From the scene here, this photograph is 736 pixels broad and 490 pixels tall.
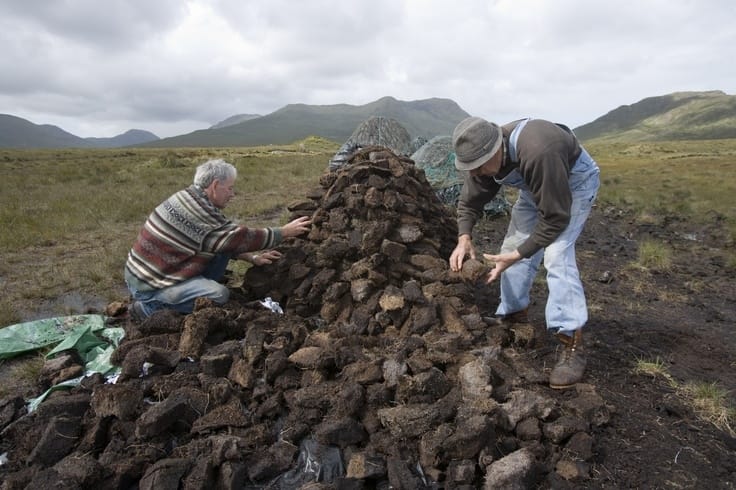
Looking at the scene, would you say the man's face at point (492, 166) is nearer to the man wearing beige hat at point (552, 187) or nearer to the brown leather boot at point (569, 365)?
the man wearing beige hat at point (552, 187)

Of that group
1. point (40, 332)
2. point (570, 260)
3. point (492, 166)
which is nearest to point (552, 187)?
point (492, 166)

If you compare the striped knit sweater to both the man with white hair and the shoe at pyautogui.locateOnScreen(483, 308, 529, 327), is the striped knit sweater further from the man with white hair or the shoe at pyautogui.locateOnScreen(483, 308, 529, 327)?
the shoe at pyautogui.locateOnScreen(483, 308, 529, 327)

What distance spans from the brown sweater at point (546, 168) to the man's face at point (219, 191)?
259cm

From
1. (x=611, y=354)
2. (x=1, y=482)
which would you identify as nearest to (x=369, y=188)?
(x=611, y=354)

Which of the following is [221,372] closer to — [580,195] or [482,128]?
[482,128]

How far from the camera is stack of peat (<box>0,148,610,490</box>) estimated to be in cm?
259

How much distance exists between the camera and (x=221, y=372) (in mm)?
3449

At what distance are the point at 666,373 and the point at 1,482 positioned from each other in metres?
4.88

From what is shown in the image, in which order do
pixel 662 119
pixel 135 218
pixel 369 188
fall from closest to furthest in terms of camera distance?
pixel 369 188 → pixel 135 218 → pixel 662 119

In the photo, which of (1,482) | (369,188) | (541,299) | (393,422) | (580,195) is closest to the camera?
(1,482)

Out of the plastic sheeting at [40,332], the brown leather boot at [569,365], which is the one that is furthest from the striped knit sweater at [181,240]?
the brown leather boot at [569,365]

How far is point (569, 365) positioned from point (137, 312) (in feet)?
13.2

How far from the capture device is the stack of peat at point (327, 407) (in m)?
2.59

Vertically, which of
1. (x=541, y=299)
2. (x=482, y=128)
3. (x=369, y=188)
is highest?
(x=482, y=128)
